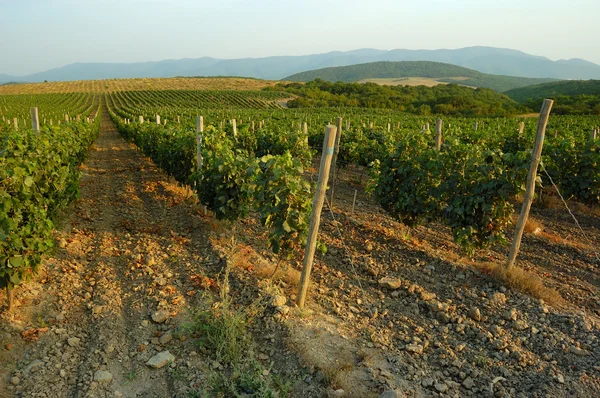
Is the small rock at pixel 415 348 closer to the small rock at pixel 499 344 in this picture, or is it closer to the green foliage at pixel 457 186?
the small rock at pixel 499 344

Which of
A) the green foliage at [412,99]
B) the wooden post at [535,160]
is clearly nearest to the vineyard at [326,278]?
the wooden post at [535,160]

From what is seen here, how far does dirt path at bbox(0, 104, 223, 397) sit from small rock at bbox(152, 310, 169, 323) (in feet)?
0.05

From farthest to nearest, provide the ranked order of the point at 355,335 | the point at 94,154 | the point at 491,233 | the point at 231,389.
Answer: the point at 94,154
the point at 491,233
the point at 355,335
the point at 231,389

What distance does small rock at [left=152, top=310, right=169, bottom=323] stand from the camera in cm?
449

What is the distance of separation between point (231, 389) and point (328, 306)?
73.5 inches

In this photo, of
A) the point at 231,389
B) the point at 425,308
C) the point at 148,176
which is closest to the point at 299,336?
the point at 231,389

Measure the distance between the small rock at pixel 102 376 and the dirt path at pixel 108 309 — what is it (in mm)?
11

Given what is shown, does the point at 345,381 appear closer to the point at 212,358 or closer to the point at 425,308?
the point at 212,358

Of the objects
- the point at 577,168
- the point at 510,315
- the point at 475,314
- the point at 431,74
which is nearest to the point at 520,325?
the point at 510,315

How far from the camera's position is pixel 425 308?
4.98m

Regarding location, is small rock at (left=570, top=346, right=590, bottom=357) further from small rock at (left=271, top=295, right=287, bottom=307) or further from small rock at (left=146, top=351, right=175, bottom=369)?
small rock at (left=146, top=351, right=175, bottom=369)

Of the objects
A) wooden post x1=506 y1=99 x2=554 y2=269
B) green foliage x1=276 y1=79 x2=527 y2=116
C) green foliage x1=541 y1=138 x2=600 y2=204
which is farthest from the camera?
green foliage x1=276 y1=79 x2=527 y2=116

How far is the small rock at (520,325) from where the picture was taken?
4.48m

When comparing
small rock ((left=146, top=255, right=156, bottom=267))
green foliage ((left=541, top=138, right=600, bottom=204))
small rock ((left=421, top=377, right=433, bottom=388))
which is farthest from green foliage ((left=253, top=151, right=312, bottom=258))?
green foliage ((left=541, top=138, right=600, bottom=204))
